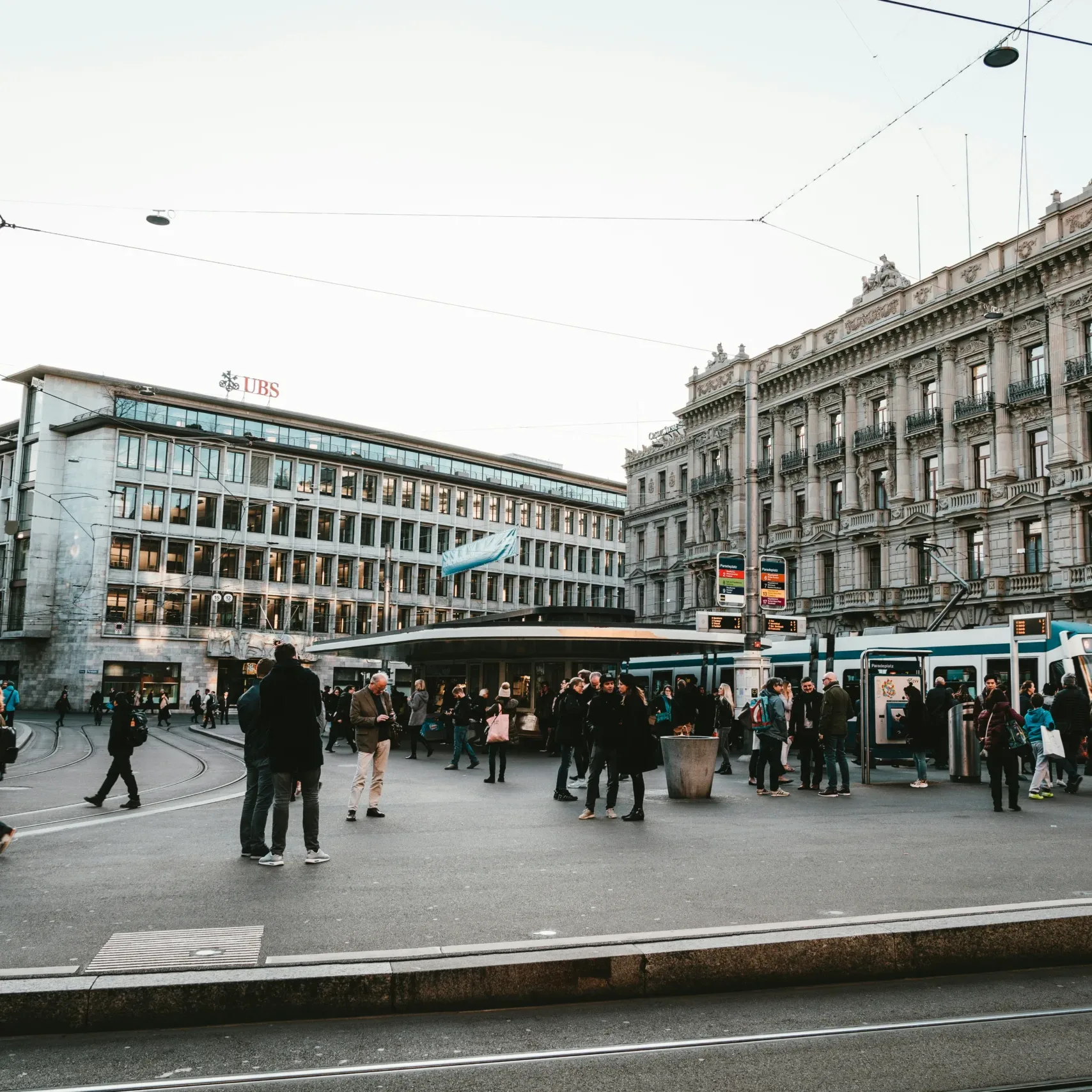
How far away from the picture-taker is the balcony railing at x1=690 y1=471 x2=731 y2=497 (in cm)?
5888

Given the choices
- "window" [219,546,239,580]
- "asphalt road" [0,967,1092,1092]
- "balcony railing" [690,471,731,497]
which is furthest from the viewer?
"window" [219,546,239,580]

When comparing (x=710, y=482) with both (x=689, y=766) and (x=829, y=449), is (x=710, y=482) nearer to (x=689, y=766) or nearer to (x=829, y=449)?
(x=829, y=449)

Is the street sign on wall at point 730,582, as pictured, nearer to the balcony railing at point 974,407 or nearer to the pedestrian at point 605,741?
the pedestrian at point 605,741

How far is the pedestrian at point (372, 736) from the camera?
1276cm

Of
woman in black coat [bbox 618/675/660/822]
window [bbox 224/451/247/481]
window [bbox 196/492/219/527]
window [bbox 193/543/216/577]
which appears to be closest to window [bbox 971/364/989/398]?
woman in black coat [bbox 618/675/660/822]

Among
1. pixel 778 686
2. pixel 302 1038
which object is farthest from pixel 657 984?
pixel 778 686

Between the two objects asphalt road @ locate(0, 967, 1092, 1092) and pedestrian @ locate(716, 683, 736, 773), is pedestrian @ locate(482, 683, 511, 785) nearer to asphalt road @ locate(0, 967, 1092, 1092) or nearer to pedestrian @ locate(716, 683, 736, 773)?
pedestrian @ locate(716, 683, 736, 773)

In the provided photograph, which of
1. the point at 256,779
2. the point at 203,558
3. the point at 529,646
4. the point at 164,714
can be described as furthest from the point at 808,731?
the point at 203,558

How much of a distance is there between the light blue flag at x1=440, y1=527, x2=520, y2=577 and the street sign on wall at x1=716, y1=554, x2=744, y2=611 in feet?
64.9

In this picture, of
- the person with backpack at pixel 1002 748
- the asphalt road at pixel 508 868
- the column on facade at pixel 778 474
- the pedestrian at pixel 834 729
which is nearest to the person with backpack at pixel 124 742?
the asphalt road at pixel 508 868

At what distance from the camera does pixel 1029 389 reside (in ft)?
134

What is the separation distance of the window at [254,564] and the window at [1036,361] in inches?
1936

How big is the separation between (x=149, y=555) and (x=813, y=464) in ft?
135

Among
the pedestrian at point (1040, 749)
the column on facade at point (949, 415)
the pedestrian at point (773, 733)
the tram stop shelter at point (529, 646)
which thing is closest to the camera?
the pedestrian at point (1040, 749)
